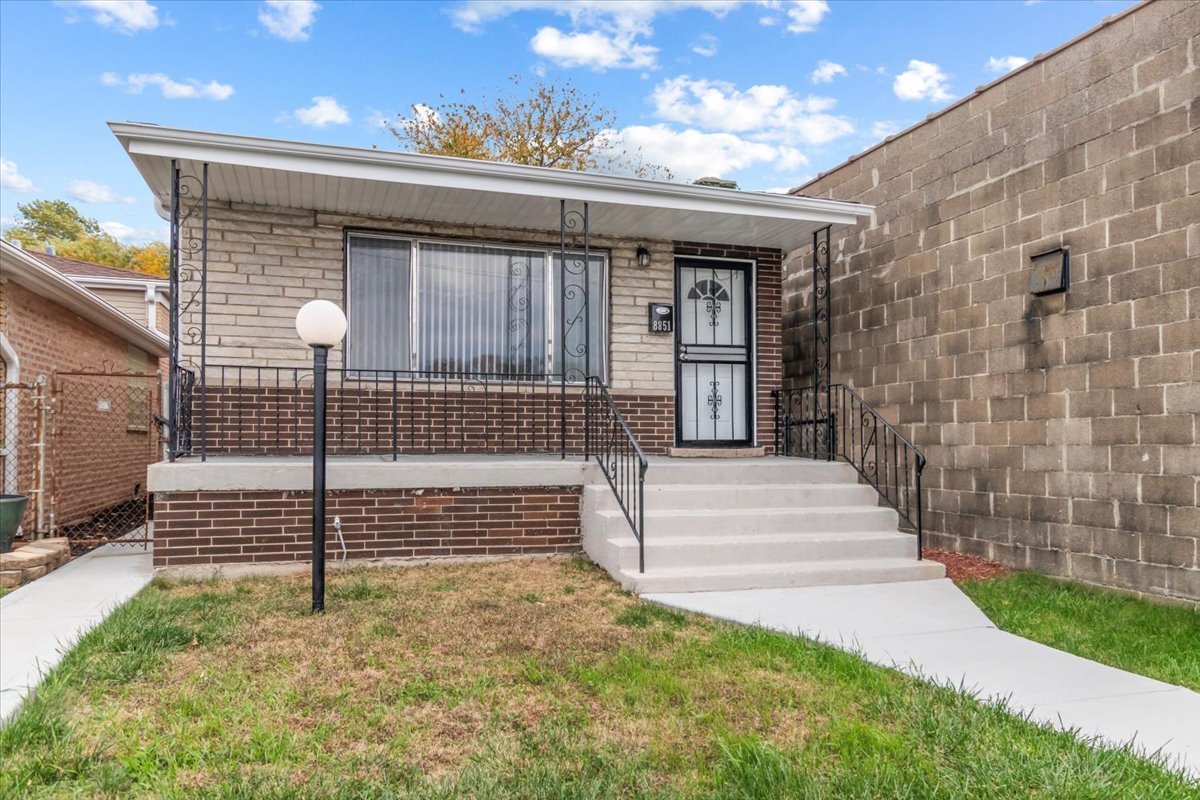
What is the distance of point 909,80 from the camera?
→ 17031 millimetres

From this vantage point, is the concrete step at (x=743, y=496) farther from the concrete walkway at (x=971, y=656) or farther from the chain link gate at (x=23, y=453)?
the chain link gate at (x=23, y=453)

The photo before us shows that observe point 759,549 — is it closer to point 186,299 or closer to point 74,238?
point 186,299

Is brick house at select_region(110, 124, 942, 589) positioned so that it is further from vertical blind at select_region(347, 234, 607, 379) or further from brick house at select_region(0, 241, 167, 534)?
brick house at select_region(0, 241, 167, 534)

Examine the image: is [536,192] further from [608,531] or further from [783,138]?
[783,138]

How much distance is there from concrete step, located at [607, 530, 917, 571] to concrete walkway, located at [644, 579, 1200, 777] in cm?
34

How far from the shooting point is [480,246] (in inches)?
280

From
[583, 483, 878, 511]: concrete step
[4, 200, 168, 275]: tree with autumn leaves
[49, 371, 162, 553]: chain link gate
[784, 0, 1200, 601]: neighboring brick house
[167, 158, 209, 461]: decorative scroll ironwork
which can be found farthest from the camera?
[4, 200, 168, 275]: tree with autumn leaves

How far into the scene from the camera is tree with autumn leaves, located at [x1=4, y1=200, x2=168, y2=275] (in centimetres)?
2769

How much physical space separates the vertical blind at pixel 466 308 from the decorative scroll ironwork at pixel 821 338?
6.91ft

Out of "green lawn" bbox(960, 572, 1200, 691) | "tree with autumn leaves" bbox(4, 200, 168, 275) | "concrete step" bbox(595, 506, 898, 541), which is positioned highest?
"tree with autumn leaves" bbox(4, 200, 168, 275)

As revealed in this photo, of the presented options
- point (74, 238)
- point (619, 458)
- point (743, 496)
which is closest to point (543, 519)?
point (619, 458)

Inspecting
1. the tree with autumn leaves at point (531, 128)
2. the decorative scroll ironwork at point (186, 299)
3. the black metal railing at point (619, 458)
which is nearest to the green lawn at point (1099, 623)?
the black metal railing at point (619, 458)

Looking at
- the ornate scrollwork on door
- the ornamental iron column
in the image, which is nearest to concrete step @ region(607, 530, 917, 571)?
the ornamental iron column

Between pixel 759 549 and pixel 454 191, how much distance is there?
3.70 meters
